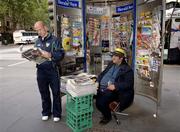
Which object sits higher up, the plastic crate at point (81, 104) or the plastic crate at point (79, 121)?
the plastic crate at point (81, 104)

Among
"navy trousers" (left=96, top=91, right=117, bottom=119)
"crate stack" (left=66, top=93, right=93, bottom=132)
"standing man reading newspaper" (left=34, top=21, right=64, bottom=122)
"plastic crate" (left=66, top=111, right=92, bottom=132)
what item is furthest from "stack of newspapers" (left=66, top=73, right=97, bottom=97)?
"standing man reading newspaper" (left=34, top=21, right=64, bottom=122)

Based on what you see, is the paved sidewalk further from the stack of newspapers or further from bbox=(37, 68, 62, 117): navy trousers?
the stack of newspapers

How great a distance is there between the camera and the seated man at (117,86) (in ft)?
12.4

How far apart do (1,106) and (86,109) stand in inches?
86.5

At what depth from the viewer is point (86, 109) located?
3.67 meters

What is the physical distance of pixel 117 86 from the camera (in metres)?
3.72

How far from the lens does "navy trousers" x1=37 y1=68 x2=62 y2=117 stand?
156 inches

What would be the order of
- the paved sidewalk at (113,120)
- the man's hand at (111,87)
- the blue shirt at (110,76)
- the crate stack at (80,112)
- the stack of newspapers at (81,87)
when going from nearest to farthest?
the stack of newspapers at (81,87), the crate stack at (80,112), the man's hand at (111,87), the paved sidewalk at (113,120), the blue shirt at (110,76)

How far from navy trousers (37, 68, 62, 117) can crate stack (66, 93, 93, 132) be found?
0.32 meters

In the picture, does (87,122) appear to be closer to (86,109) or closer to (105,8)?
(86,109)

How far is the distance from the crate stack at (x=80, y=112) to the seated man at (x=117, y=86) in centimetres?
27

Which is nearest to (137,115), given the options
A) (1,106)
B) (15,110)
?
(15,110)

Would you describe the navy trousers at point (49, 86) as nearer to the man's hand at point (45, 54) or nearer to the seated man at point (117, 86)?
the man's hand at point (45, 54)

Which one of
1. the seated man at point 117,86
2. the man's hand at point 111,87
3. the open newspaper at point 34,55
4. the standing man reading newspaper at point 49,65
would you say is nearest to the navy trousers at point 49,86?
the standing man reading newspaper at point 49,65
